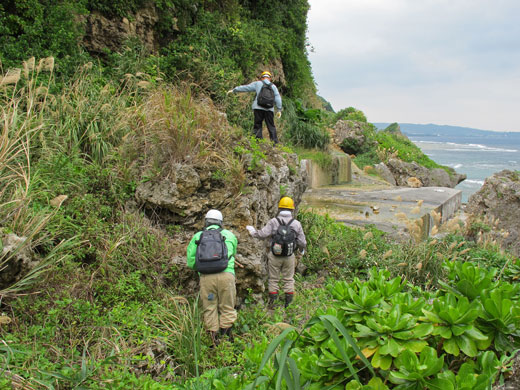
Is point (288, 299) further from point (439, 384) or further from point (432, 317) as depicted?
point (439, 384)

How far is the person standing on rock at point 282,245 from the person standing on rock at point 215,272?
748 millimetres

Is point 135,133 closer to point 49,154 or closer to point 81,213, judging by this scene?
point 49,154

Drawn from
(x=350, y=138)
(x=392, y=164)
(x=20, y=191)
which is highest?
(x=350, y=138)

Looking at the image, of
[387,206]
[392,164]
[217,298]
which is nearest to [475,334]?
[217,298]

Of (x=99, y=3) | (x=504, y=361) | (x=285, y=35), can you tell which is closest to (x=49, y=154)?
(x=99, y=3)

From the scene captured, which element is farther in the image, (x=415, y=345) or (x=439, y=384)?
(x=415, y=345)

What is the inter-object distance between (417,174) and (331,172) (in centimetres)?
662

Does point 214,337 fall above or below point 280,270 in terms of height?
below

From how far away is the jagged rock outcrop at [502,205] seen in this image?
10305 millimetres

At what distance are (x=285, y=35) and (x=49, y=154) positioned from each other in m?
10.7

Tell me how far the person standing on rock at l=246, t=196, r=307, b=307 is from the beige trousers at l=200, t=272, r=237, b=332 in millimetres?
958

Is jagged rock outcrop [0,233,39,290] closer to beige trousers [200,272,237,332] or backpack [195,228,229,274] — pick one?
backpack [195,228,229,274]

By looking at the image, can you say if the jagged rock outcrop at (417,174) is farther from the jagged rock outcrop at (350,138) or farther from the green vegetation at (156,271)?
the green vegetation at (156,271)

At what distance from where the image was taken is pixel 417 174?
1794cm
